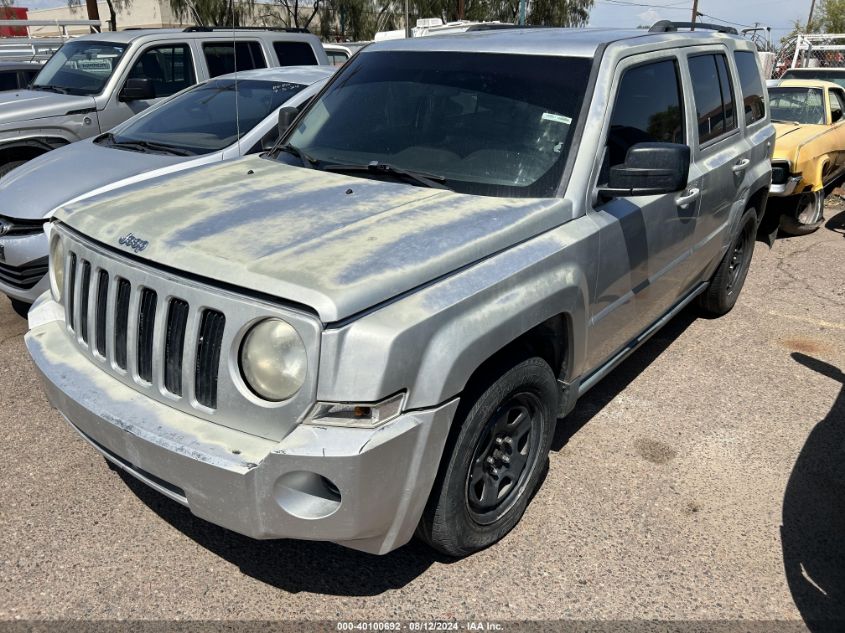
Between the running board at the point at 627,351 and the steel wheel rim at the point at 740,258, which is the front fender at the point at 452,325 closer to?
the running board at the point at 627,351

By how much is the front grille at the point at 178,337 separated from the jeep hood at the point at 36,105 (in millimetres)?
4433

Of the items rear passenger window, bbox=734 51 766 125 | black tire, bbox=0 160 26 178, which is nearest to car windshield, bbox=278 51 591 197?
rear passenger window, bbox=734 51 766 125

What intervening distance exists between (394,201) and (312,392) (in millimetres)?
1043

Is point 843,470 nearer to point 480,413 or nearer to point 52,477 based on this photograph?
point 480,413

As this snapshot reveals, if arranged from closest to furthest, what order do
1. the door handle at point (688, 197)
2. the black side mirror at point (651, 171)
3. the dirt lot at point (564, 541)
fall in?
the dirt lot at point (564, 541)
the black side mirror at point (651, 171)
the door handle at point (688, 197)

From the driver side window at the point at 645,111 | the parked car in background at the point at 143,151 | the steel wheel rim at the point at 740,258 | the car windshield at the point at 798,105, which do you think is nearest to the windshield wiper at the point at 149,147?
the parked car in background at the point at 143,151

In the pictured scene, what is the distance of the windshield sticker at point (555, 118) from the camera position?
122 inches

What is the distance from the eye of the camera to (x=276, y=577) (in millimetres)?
2740

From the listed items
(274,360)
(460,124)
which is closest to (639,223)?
(460,124)

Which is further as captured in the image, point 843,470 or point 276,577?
point 843,470

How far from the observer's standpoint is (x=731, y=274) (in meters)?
5.45

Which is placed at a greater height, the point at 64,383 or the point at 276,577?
the point at 64,383

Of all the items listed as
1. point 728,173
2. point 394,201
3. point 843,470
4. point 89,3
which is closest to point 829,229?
point 728,173

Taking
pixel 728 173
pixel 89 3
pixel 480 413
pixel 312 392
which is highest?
pixel 89 3
